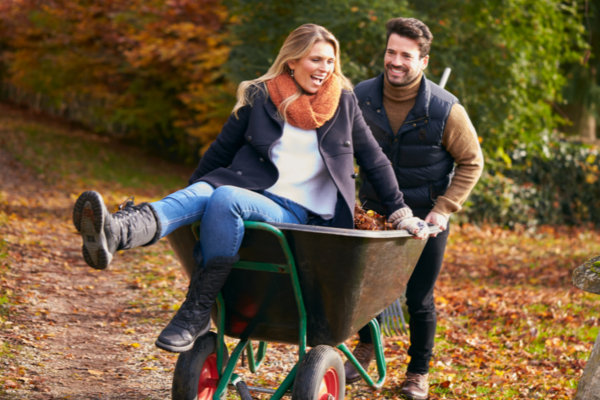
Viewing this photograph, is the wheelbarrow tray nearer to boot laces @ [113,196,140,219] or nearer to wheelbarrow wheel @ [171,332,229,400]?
wheelbarrow wheel @ [171,332,229,400]

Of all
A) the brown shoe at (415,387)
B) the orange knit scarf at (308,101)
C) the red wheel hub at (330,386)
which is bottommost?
the brown shoe at (415,387)

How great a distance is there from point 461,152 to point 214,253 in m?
1.51

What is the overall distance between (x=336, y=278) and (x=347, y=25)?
6.08 metres

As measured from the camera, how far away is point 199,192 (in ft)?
7.86

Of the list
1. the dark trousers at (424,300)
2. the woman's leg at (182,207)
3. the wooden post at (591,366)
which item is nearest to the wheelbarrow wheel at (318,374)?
the woman's leg at (182,207)

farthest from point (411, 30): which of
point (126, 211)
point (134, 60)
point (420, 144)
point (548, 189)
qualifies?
point (134, 60)

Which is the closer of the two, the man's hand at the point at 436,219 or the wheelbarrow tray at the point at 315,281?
the wheelbarrow tray at the point at 315,281

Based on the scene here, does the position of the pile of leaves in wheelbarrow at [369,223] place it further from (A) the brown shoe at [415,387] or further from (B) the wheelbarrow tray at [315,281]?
(A) the brown shoe at [415,387]

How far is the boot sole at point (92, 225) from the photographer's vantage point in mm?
2057

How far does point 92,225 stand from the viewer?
6.79 ft

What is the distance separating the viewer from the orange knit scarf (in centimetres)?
259

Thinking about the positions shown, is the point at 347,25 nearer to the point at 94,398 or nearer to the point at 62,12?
the point at 94,398

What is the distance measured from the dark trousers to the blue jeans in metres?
1.18

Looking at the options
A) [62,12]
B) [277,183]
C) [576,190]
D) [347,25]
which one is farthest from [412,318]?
[62,12]
